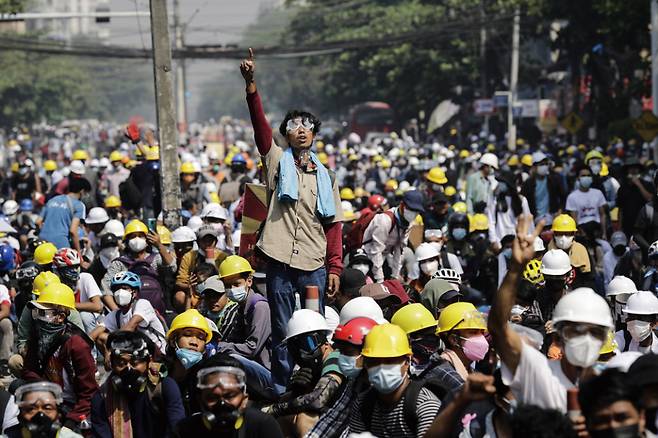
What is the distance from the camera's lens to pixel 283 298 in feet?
31.0

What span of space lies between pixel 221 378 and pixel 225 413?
17cm

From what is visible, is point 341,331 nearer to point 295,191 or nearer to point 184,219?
point 295,191

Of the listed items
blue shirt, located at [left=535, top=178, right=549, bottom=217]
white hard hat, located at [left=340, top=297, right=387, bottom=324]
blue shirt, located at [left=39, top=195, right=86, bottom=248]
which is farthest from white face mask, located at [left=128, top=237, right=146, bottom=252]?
blue shirt, located at [left=535, top=178, right=549, bottom=217]

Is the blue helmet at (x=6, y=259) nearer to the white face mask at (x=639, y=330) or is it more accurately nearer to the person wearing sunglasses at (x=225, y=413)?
the white face mask at (x=639, y=330)

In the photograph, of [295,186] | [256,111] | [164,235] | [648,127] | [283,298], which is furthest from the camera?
[648,127]

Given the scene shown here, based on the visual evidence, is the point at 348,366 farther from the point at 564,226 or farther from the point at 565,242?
the point at 564,226

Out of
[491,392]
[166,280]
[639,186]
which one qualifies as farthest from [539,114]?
[491,392]

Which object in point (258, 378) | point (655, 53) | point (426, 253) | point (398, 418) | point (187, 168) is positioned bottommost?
point (258, 378)

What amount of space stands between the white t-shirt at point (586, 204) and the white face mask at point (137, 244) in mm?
5865

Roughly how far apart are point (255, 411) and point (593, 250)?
9240 millimetres

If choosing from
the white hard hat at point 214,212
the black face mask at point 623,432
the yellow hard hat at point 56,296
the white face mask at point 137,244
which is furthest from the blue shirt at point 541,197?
the black face mask at point 623,432

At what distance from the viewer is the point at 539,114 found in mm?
56938

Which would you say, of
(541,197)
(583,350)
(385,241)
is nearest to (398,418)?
(583,350)

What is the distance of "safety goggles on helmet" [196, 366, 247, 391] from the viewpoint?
659 centimetres
